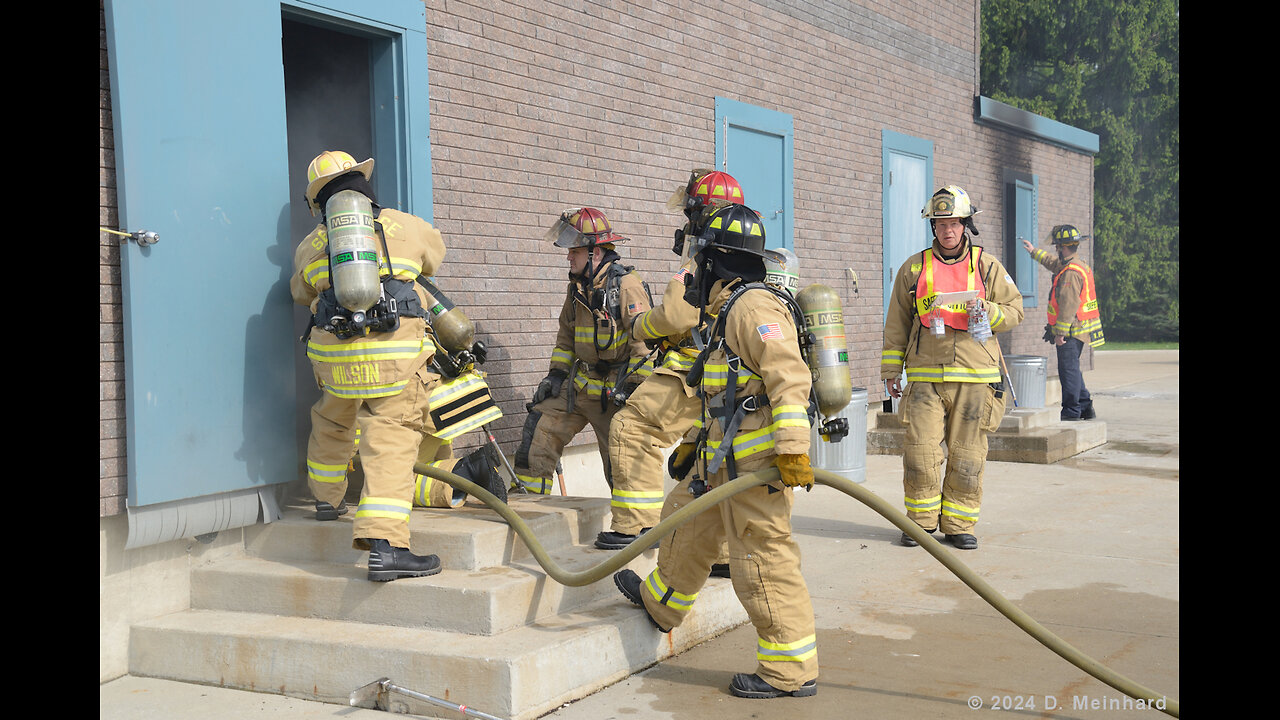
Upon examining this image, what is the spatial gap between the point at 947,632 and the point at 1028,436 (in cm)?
564

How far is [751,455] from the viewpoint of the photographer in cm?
432

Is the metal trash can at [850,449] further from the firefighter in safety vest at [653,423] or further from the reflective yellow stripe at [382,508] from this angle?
the reflective yellow stripe at [382,508]

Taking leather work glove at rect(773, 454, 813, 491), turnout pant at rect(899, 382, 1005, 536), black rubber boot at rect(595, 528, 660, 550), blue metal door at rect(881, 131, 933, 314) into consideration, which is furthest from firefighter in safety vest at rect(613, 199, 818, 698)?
blue metal door at rect(881, 131, 933, 314)

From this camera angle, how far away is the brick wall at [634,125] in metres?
6.79

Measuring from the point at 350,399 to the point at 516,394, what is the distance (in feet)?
7.57

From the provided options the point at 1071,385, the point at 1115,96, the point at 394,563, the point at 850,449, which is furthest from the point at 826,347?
the point at 1115,96

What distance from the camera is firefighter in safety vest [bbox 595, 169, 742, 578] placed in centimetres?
535

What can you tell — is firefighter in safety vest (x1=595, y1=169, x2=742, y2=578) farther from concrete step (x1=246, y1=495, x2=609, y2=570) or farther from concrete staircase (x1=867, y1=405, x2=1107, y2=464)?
concrete staircase (x1=867, y1=405, x2=1107, y2=464)

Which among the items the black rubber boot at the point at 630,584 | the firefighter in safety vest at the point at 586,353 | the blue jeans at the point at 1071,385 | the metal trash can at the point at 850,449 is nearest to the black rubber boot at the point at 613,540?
the black rubber boot at the point at 630,584

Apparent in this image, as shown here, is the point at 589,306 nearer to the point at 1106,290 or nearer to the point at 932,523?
the point at 932,523

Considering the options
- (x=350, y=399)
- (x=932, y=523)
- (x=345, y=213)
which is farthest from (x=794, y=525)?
(x=345, y=213)

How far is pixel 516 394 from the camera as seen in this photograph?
7266mm

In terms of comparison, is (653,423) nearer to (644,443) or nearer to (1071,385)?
(644,443)

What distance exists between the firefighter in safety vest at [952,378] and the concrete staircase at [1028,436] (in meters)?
2.92
